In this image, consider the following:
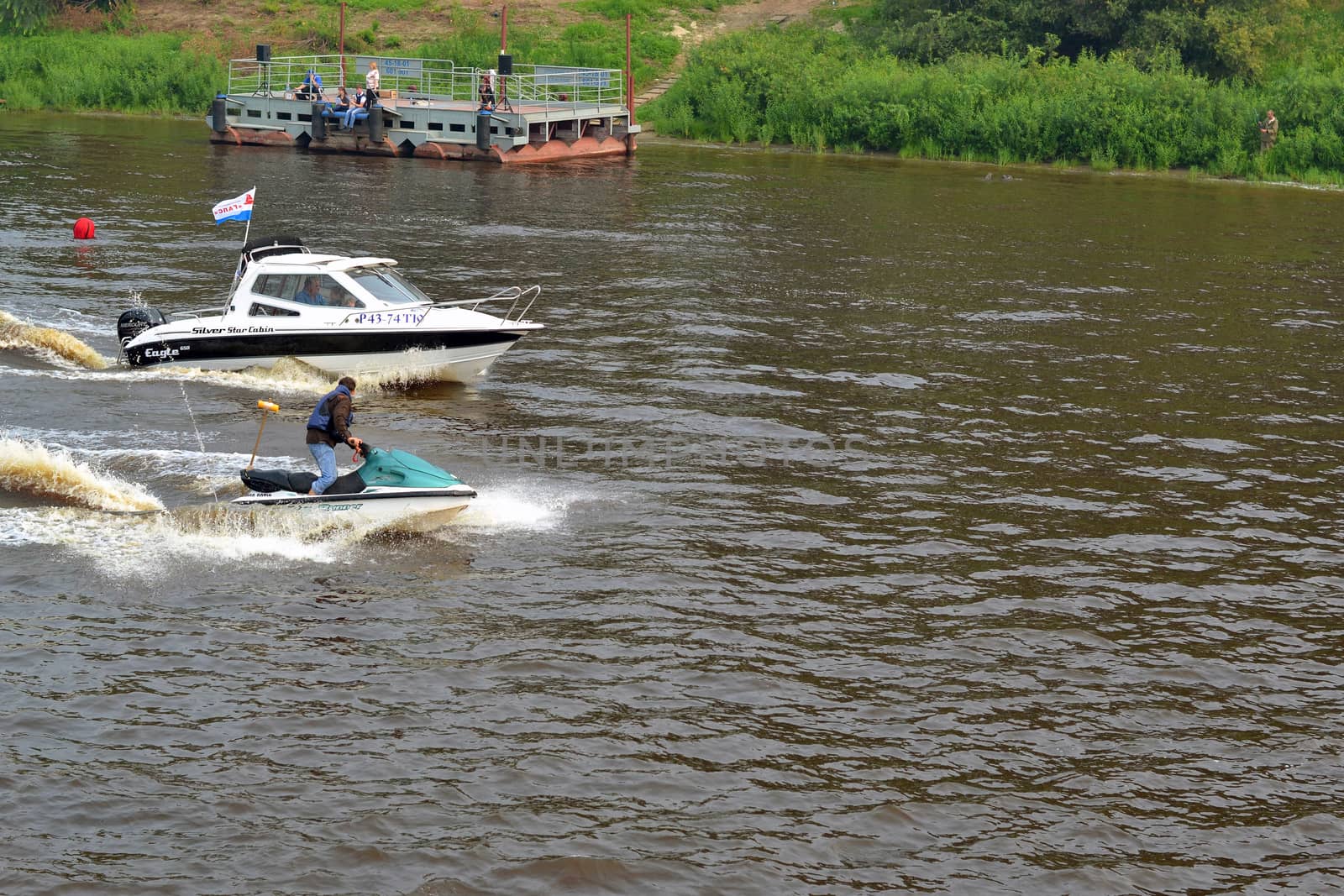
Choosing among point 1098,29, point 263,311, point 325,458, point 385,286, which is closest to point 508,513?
point 325,458

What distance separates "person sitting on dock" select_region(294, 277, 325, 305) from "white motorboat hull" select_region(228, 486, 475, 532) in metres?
7.24

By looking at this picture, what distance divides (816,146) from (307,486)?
4216 centimetres

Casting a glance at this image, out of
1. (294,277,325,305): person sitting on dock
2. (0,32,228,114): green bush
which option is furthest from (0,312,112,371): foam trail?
(0,32,228,114): green bush

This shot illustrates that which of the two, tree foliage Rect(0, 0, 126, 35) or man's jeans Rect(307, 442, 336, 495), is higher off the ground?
tree foliage Rect(0, 0, 126, 35)

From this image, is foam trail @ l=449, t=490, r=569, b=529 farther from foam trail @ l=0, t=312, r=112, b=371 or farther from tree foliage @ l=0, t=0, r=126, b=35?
tree foliage @ l=0, t=0, r=126, b=35

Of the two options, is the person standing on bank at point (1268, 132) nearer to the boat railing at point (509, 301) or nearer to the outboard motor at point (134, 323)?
the boat railing at point (509, 301)

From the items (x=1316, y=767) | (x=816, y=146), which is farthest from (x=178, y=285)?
(x=816, y=146)

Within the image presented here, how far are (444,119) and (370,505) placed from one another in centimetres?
3913

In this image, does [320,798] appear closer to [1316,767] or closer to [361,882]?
[361,882]

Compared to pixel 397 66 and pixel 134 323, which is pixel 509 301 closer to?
pixel 134 323

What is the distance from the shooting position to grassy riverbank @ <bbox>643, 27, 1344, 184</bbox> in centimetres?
5125

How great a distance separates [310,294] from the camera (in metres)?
23.3

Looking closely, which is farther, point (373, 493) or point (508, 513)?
point (508, 513)

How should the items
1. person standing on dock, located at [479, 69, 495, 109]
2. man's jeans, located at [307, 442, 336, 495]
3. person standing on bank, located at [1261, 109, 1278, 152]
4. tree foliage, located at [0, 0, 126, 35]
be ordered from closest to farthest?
man's jeans, located at [307, 442, 336, 495]
person standing on bank, located at [1261, 109, 1278, 152]
person standing on dock, located at [479, 69, 495, 109]
tree foliage, located at [0, 0, 126, 35]
